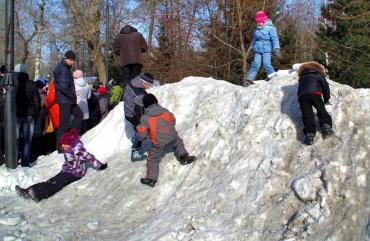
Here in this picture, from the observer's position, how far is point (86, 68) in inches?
1969

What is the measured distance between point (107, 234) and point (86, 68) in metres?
45.5

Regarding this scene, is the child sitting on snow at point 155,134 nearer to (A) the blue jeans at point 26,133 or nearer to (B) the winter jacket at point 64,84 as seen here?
(B) the winter jacket at point 64,84

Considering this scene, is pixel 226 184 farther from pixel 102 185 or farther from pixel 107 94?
pixel 107 94

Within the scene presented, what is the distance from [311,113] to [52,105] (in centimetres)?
574

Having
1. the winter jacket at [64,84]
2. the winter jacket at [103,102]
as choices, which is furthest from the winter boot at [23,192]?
the winter jacket at [103,102]

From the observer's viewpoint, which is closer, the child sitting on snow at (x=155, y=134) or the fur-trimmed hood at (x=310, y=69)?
the fur-trimmed hood at (x=310, y=69)

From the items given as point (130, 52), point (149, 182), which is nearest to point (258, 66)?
point (130, 52)

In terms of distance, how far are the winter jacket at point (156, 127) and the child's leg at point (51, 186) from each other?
A: 5.68 ft

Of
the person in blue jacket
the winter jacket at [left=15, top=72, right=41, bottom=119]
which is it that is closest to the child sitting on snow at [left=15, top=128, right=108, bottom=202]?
the winter jacket at [left=15, top=72, right=41, bottom=119]

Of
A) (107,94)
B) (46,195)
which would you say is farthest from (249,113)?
(107,94)

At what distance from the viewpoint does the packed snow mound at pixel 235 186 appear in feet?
17.6

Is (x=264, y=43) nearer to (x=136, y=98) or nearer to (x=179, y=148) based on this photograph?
(x=136, y=98)

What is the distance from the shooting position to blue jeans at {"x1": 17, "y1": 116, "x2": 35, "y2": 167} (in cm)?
948

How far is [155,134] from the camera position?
7047 mm
